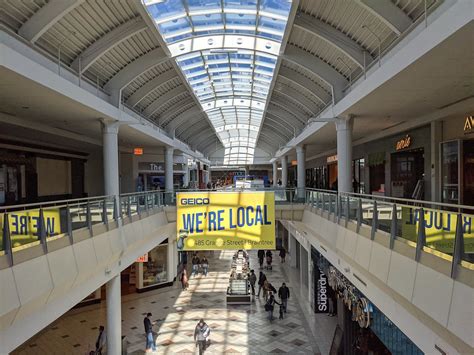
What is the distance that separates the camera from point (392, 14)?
1028 centimetres

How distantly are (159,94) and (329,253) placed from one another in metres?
13.4

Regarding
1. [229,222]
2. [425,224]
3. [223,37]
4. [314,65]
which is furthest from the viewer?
[223,37]

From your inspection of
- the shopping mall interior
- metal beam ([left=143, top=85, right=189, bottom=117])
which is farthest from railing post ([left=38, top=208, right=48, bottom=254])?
metal beam ([left=143, top=85, right=189, bottom=117])

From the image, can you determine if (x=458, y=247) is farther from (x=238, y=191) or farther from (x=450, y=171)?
(x=238, y=191)

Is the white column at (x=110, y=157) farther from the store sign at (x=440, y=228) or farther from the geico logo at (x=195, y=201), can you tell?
the store sign at (x=440, y=228)

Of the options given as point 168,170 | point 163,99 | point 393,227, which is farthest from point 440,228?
point 168,170

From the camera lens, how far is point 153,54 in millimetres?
15891

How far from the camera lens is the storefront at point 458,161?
12531 mm

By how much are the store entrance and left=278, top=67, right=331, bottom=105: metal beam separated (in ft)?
14.4

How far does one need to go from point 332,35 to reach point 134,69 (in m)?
7.68

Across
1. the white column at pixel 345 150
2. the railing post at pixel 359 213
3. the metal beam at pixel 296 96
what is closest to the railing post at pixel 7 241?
the railing post at pixel 359 213

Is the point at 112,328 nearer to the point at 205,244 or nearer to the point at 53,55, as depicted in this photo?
the point at 205,244

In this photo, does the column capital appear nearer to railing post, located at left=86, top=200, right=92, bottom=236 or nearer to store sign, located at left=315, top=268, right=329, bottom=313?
railing post, located at left=86, top=200, right=92, bottom=236

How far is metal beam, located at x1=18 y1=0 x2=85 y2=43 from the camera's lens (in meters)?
10.1
